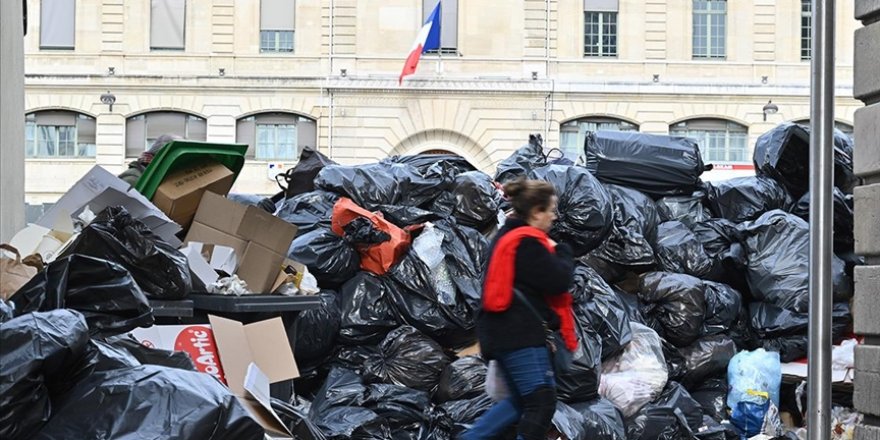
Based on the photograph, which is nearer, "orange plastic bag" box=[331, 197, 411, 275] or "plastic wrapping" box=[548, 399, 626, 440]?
"plastic wrapping" box=[548, 399, 626, 440]

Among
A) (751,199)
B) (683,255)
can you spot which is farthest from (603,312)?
(751,199)

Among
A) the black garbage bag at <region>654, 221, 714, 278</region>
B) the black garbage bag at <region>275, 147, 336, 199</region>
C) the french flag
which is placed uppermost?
the french flag

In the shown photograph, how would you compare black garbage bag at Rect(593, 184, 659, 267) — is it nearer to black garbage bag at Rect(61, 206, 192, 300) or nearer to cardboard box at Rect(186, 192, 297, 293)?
cardboard box at Rect(186, 192, 297, 293)

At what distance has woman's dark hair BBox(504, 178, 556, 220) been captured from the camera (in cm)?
430

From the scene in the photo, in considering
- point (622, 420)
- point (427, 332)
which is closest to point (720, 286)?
point (622, 420)

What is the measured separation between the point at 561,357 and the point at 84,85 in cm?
2667

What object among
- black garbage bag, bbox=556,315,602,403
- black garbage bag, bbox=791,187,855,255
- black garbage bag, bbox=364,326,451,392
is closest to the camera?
black garbage bag, bbox=556,315,602,403

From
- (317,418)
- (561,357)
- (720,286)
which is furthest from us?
(720,286)

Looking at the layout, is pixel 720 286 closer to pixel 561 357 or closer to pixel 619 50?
pixel 561 357

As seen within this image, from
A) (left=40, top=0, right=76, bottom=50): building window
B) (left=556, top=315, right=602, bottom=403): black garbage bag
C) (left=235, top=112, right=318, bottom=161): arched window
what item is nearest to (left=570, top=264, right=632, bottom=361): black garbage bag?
(left=556, top=315, right=602, bottom=403): black garbage bag

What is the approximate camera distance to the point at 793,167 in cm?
737

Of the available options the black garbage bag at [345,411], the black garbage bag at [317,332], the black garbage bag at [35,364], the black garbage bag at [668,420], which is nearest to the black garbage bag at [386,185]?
the black garbage bag at [317,332]

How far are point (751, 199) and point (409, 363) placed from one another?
2.71 m

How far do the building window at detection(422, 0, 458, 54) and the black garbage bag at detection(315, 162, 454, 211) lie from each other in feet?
73.1
